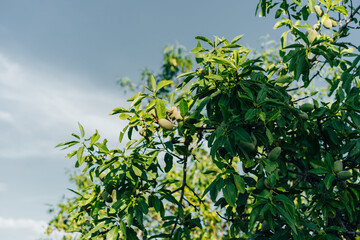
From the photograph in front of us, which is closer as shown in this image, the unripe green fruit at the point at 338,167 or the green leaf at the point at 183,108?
the unripe green fruit at the point at 338,167

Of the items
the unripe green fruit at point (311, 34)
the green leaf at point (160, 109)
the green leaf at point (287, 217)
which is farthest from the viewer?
the unripe green fruit at point (311, 34)

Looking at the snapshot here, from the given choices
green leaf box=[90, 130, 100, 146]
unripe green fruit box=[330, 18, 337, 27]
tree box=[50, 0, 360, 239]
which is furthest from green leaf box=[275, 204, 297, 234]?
unripe green fruit box=[330, 18, 337, 27]

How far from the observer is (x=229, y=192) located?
5.70 feet

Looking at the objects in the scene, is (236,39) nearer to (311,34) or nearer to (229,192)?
(311,34)

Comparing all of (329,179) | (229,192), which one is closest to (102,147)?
(229,192)

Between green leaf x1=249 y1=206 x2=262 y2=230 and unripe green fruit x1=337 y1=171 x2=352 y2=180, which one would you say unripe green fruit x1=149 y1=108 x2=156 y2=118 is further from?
unripe green fruit x1=337 y1=171 x2=352 y2=180

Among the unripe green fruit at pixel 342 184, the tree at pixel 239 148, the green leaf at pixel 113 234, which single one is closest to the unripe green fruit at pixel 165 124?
the tree at pixel 239 148

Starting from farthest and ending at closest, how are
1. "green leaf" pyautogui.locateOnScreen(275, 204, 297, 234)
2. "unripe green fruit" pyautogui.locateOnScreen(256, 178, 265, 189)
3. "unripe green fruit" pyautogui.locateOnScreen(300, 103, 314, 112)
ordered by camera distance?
"unripe green fruit" pyautogui.locateOnScreen(300, 103, 314, 112)
"unripe green fruit" pyautogui.locateOnScreen(256, 178, 265, 189)
"green leaf" pyautogui.locateOnScreen(275, 204, 297, 234)

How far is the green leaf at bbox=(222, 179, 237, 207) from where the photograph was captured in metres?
1.71

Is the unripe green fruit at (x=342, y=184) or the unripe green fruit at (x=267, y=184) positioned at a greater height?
the unripe green fruit at (x=267, y=184)

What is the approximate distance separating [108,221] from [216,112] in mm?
827

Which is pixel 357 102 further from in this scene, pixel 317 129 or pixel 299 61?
pixel 299 61

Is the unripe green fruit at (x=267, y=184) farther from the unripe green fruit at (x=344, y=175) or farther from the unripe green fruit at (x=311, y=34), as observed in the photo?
the unripe green fruit at (x=311, y=34)

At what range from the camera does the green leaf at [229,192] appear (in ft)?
5.62
